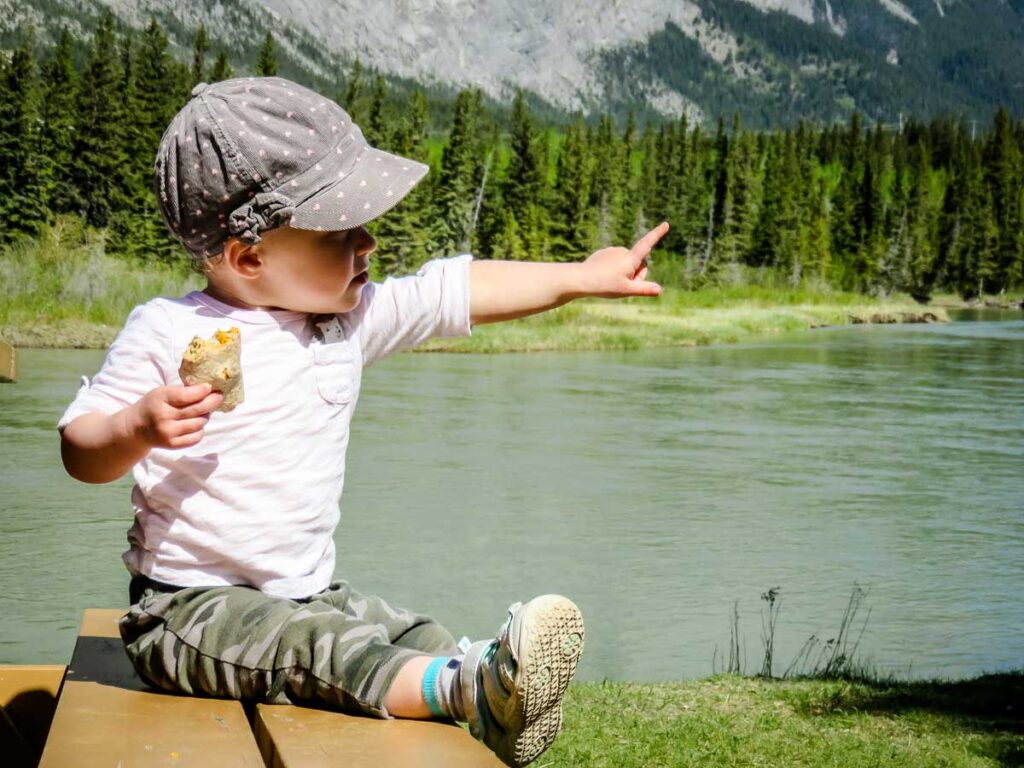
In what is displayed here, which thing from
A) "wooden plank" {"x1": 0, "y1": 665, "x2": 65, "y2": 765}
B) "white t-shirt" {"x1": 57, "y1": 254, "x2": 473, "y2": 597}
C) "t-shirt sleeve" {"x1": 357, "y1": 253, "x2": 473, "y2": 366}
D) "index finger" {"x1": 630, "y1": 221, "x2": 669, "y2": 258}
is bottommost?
"wooden plank" {"x1": 0, "y1": 665, "x2": 65, "y2": 765}

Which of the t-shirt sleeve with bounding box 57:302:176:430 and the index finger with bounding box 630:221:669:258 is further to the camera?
the index finger with bounding box 630:221:669:258

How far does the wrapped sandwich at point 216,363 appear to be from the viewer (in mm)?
1938

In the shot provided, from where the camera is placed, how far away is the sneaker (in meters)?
1.83

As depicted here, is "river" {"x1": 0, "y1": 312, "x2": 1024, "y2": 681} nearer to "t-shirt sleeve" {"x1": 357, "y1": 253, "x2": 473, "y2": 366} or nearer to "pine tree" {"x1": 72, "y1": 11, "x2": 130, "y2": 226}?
"t-shirt sleeve" {"x1": 357, "y1": 253, "x2": 473, "y2": 366}

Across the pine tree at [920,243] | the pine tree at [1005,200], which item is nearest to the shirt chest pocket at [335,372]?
the pine tree at [920,243]

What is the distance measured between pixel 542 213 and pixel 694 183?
15784 mm

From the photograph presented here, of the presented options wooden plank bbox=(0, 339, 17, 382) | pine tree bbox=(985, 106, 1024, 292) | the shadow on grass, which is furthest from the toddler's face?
pine tree bbox=(985, 106, 1024, 292)

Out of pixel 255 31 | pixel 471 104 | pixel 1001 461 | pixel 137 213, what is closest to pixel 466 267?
pixel 1001 461

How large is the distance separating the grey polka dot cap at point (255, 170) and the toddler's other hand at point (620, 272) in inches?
16.9

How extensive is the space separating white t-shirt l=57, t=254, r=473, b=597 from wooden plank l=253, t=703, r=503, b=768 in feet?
0.85

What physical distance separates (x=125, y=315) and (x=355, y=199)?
20.3 metres

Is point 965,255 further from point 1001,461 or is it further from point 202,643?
point 202,643

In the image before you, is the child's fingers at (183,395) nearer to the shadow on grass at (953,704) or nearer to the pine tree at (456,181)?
the shadow on grass at (953,704)

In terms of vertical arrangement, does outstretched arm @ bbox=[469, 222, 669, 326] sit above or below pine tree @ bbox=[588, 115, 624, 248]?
below
